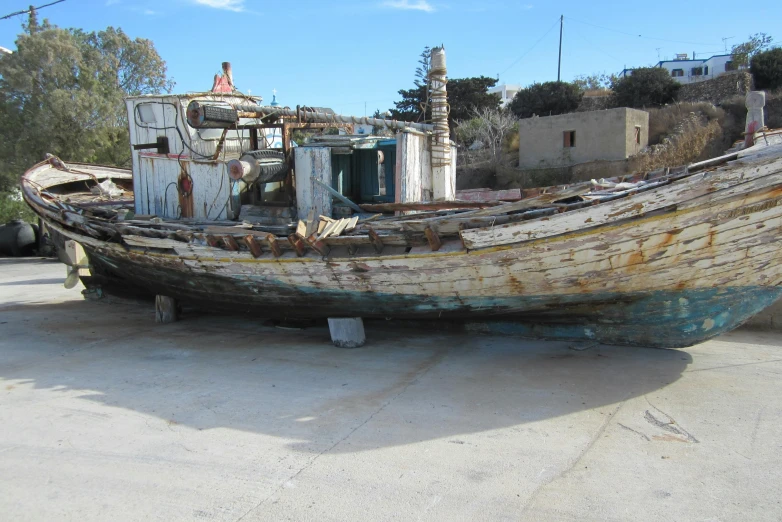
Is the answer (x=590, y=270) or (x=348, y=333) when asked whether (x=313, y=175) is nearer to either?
(x=348, y=333)

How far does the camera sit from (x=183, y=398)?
4801 millimetres

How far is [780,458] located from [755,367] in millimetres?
1846

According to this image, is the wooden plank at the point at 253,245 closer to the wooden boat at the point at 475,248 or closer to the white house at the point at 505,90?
the wooden boat at the point at 475,248

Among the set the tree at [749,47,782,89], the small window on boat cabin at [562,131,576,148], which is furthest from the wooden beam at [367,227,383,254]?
the tree at [749,47,782,89]

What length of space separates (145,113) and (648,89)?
26.5 meters

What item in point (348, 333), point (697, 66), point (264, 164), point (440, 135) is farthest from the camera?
point (697, 66)

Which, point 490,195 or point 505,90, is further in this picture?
point 505,90

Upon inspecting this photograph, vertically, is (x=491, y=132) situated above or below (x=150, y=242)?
above

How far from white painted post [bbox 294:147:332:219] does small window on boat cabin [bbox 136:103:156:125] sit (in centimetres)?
240

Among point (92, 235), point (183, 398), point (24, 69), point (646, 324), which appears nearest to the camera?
point (183, 398)

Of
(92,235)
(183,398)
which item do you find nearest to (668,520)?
(183,398)

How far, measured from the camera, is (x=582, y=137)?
64.9 feet

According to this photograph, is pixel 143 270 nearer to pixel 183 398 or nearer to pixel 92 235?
pixel 92 235

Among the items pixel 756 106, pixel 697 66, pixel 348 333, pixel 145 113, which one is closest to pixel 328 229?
pixel 348 333
